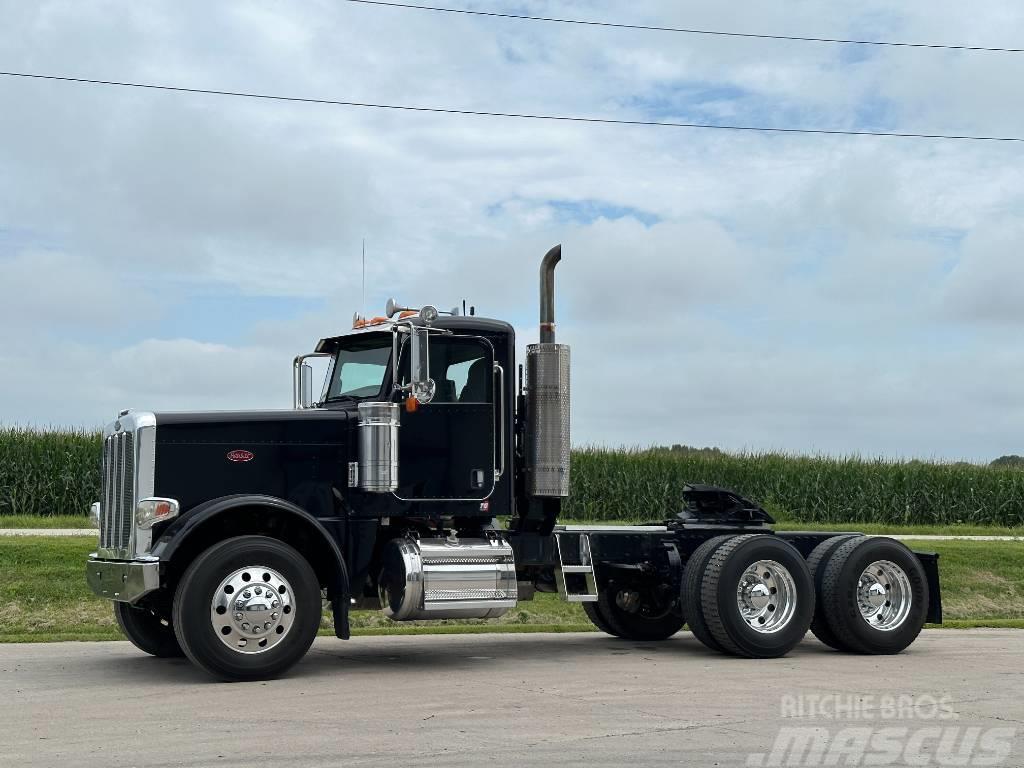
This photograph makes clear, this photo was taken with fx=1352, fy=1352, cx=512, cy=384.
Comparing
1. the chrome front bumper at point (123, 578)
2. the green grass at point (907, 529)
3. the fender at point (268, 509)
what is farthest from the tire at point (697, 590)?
the green grass at point (907, 529)

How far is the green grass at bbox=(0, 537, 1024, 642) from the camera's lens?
1616cm

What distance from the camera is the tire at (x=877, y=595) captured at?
43.9ft

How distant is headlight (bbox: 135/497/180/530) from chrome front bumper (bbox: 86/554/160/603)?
1.12ft

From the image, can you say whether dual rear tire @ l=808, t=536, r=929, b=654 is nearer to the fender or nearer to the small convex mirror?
the small convex mirror

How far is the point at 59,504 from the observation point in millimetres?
32906

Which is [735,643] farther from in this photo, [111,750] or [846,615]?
[111,750]

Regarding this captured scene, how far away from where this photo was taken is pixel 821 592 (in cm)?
1353

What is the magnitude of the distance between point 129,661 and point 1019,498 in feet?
110

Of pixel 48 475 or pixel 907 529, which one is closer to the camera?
pixel 48 475

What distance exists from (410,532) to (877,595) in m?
4.90

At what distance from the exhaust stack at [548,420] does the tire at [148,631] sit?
370 centimetres

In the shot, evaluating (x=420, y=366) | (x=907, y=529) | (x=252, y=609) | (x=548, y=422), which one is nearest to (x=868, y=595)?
(x=548, y=422)

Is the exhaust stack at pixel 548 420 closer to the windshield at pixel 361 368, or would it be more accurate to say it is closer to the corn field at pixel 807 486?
the windshield at pixel 361 368

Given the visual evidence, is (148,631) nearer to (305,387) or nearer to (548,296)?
(305,387)
